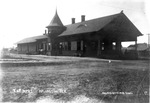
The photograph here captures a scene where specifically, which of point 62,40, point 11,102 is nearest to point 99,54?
point 62,40

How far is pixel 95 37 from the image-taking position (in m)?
24.6

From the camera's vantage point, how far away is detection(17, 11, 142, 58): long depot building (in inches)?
960

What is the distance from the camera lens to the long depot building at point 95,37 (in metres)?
24.4

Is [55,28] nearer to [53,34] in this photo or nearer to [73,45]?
[53,34]

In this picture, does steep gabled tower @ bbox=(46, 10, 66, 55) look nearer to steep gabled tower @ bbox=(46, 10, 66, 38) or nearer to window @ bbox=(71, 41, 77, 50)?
steep gabled tower @ bbox=(46, 10, 66, 38)

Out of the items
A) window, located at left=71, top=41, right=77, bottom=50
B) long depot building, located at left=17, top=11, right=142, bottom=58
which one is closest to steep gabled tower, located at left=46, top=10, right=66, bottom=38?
long depot building, located at left=17, top=11, right=142, bottom=58

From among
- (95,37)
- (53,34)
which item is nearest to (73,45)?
(95,37)

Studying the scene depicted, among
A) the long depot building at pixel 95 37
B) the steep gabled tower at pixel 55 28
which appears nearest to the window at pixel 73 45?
the long depot building at pixel 95 37

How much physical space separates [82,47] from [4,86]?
852 inches

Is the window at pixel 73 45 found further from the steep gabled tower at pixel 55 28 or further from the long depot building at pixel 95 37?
the steep gabled tower at pixel 55 28

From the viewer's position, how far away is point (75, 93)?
16.2 ft

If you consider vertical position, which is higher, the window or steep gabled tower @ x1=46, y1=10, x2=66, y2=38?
steep gabled tower @ x1=46, y1=10, x2=66, y2=38

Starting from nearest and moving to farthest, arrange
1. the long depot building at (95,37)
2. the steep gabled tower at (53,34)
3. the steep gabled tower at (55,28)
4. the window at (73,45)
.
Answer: the long depot building at (95,37) < the window at (73,45) < the steep gabled tower at (53,34) < the steep gabled tower at (55,28)

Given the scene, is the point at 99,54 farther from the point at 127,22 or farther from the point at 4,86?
the point at 4,86
